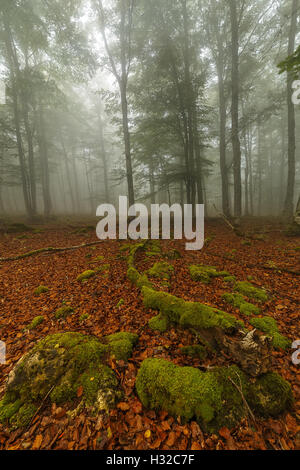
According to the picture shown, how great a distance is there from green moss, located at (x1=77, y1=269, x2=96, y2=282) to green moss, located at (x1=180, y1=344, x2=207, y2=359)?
3391 millimetres

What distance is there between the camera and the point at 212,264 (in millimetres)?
5891

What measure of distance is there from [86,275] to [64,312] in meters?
1.52

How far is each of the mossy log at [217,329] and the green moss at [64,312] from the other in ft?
5.32

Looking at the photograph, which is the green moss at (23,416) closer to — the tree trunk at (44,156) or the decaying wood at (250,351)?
the decaying wood at (250,351)

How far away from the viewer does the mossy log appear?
226 centimetres

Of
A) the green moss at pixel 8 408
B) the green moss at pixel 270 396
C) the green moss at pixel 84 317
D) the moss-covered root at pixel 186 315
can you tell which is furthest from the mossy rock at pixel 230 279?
the green moss at pixel 8 408

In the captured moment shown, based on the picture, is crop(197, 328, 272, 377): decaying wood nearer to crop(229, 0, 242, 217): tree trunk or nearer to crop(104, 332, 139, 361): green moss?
crop(104, 332, 139, 361): green moss

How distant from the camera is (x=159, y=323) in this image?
3201 mm

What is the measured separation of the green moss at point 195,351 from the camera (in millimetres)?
2593

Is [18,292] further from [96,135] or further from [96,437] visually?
[96,135]

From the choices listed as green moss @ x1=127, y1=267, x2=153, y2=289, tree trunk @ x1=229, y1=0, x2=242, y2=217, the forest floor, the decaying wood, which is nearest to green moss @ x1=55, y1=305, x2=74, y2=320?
the forest floor

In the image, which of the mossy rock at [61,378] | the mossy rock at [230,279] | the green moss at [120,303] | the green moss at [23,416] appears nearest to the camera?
the green moss at [23,416]
